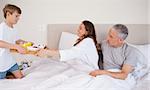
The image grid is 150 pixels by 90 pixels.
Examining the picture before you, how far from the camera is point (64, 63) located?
101 inches

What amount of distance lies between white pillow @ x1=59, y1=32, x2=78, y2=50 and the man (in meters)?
0.57

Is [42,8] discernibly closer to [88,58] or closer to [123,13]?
[123,13]

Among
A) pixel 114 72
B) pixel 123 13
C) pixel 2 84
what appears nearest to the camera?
pixel 2 84

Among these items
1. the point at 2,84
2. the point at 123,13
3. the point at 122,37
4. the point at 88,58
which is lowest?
the point at 2,84

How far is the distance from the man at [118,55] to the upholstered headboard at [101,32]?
527mm

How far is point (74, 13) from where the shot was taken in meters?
2.98

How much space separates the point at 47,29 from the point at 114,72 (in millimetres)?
1303

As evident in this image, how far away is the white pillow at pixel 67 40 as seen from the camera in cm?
282

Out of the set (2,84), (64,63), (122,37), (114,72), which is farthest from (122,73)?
(2,84)

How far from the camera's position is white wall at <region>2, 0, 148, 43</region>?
2.77 meters

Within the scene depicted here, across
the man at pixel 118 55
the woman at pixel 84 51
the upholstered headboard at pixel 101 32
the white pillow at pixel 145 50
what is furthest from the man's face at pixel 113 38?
the upholstered headboard at pixel 101 32

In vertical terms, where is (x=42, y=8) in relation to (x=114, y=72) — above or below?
above

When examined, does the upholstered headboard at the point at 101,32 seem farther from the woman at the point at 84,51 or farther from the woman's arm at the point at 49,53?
the woman's arm at the point at 49,53

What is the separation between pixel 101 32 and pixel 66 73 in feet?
2.78
